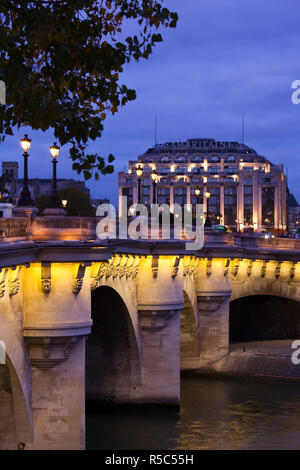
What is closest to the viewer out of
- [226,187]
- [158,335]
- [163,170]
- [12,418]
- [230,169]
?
[12,418]

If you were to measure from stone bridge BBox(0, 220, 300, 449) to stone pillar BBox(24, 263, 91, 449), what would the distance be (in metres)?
0.03

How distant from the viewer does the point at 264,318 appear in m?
71.6

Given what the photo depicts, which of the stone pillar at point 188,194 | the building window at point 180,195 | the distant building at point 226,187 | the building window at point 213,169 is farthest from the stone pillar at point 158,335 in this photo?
the building window at point 213,169

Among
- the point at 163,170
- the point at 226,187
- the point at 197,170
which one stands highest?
the point at 163,170

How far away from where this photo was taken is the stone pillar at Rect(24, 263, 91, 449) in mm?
29172

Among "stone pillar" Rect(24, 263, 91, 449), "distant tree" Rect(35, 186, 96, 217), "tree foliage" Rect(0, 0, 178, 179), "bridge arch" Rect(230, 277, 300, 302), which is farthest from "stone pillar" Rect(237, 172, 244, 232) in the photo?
"tree foliage" Rect(0, 0, 178, 179)

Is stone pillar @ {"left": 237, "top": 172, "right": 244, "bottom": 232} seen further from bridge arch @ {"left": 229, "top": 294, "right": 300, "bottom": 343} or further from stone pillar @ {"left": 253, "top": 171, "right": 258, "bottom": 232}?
bridge arch @ {"left": 229, "top": 294, "right": 300, "bottom": 343}

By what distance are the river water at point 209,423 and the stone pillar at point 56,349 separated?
5.82 m

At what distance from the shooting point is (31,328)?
29141 mm

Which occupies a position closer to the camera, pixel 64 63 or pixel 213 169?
pixel 64 63

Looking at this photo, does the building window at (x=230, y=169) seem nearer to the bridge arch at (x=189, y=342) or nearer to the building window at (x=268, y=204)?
the building window at (x=268, y=204)

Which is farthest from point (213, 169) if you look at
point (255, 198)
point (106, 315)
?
point (106, 315)

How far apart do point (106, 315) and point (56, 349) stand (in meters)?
14.0

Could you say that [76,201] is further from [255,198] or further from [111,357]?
[255,198]
